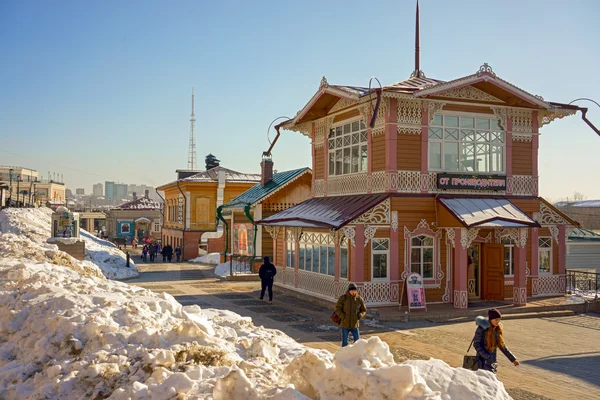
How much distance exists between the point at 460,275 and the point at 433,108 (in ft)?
17.7

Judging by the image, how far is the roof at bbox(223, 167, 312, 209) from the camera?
1106 inches

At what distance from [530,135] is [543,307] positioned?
6.06 metres

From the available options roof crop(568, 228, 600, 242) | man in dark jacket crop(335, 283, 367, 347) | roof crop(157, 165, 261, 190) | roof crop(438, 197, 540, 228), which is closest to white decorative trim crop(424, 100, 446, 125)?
roof crop(438, 197, 540, 228)

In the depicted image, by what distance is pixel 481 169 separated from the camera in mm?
19016

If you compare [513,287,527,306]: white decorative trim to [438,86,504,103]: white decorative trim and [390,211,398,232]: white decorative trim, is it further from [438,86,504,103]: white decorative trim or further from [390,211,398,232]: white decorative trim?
[438,86,504,103]: white decorative trim

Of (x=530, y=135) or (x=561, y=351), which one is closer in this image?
(x=561, y=351)

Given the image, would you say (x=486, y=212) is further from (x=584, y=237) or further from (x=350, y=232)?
(x=584, y=237)

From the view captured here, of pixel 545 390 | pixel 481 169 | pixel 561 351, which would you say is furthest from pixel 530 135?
pixel 545 390

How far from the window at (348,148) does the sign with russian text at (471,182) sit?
2.66m

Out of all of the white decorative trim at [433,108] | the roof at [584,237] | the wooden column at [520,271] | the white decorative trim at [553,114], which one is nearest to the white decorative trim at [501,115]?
the white decorative trim at [553,114]

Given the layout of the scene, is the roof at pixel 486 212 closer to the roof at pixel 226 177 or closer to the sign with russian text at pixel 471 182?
the sign with russian text at pixel 471 182

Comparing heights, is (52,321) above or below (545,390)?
above

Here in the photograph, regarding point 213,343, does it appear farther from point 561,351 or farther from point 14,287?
point 561,351

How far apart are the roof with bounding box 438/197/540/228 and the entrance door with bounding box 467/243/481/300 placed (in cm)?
167
